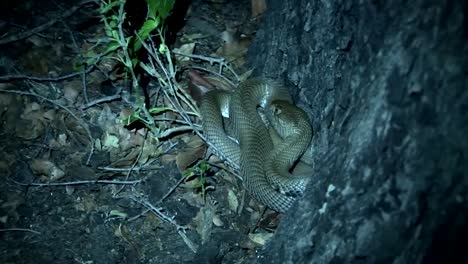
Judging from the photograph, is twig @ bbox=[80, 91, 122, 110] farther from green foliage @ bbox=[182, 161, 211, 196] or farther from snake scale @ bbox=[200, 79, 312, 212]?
green foliage @ bbox=[182, 161, 211, 196]

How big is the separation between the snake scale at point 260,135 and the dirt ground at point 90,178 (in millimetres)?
190

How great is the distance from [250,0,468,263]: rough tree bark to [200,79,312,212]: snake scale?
3.25 ft

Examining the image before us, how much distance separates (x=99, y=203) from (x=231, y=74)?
2497mm

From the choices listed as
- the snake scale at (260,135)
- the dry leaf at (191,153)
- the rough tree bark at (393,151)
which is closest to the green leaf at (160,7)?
the snake scale at (260,135)

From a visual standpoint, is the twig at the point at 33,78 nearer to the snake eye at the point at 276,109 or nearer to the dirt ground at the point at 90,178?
the dirt ground at the point at 90,178

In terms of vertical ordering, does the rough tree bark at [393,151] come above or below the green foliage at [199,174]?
above

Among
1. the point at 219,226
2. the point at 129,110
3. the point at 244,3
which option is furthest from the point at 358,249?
the point at 244,3

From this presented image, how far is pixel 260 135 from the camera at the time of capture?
507 cm

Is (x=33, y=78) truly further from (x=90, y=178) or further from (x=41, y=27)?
(x=90, y=178)

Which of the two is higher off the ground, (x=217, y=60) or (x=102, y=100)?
(x=217, y=60)

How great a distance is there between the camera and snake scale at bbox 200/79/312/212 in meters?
4.50

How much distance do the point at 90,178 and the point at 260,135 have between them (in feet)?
6.34

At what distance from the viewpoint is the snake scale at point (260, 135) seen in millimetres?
4500

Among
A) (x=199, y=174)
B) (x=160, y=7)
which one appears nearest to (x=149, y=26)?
(x=160, y=7)
